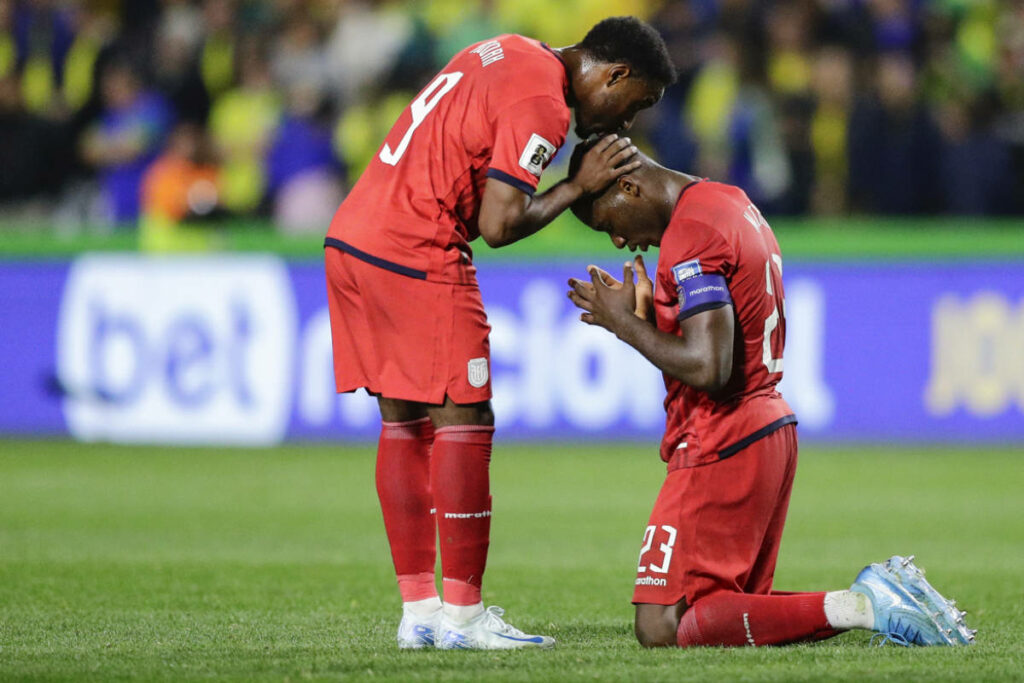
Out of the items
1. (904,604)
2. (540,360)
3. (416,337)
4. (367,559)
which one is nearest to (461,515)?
(416,337)

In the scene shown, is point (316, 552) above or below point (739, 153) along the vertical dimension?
below

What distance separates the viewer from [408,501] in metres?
5.13

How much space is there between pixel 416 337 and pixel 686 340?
0.89m

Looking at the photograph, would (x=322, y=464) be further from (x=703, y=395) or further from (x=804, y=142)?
(x=703, y=395)

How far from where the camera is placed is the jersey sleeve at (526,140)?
4.84 meters

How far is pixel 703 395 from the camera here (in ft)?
16.6

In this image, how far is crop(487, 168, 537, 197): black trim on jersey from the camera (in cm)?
483

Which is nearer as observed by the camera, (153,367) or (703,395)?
(703,395)

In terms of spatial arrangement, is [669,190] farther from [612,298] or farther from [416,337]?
[416,337]

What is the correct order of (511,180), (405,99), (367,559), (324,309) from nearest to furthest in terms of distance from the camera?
(511,180) < (367,559) < (324,309) < (405,99)

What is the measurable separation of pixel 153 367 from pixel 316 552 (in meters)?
5.08

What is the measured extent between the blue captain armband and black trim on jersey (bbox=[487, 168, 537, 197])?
0.56 m

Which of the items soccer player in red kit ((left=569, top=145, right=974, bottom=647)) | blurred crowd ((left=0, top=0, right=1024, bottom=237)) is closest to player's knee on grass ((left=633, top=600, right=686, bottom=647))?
soccer player in red kit ((left=569, top=145, right=974, bottom=647))

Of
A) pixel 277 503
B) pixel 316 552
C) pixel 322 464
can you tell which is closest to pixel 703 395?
pixel 316 552
